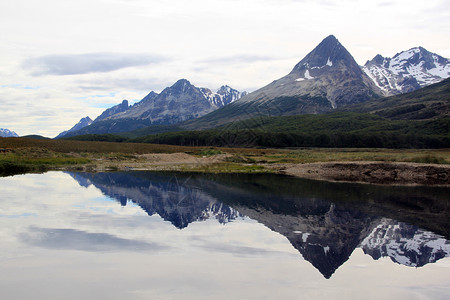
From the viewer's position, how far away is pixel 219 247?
16406 mm

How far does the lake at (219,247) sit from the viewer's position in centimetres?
1187

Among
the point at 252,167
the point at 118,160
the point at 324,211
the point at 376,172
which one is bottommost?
the point at 324,211

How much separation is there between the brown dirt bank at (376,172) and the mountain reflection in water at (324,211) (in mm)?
8904

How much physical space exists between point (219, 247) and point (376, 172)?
43.3 meters

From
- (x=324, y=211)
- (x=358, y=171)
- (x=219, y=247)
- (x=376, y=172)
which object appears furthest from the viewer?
(x=358, y=171)

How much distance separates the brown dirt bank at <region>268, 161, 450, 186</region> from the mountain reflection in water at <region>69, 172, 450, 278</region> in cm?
890

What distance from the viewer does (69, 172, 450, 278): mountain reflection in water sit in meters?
16.8

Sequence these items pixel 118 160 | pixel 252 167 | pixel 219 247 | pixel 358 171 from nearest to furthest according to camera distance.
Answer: pixel 219 247, pixel 358 171, pixel 252 167, pixel 118 160

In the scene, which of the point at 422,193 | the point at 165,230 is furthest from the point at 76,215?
the point at 422,193

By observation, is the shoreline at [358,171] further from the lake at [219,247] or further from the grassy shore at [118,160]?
the lake at [219,247]

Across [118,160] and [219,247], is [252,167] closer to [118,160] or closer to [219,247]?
[118,160]

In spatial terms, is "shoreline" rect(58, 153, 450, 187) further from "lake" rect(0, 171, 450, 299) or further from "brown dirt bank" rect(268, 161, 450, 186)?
"lake" rect(0, 171, 450, 299)

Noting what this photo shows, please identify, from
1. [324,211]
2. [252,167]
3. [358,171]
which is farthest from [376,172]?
[324,211]

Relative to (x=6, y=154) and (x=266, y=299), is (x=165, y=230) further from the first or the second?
(x=6, y=154)
